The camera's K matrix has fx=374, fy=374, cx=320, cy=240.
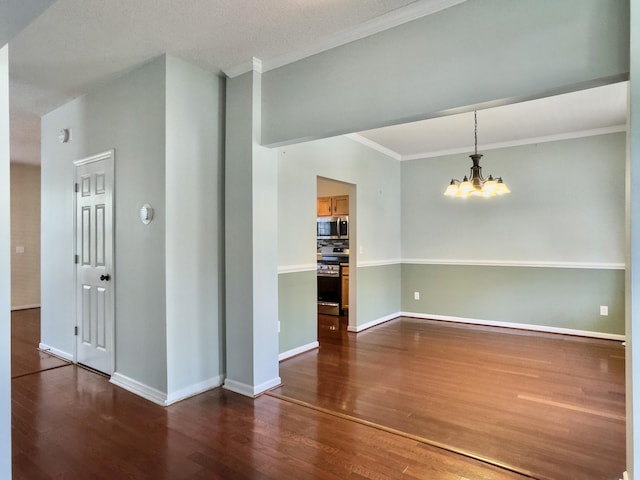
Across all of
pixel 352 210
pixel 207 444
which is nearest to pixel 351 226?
pixel 352 210

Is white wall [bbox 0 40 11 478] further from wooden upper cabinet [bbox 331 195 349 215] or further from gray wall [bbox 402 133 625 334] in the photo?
gray wall [bbox 402 133 625 334]

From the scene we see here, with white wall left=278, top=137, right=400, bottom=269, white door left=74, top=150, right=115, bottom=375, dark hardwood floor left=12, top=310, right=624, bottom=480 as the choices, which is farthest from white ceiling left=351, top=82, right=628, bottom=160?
white door left=74, top=150, right=115, bottom=375

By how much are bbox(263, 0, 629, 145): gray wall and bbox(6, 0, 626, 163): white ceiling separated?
0.14 metres

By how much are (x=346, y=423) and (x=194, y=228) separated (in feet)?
6.19

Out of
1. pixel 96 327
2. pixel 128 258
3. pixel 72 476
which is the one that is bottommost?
pixel 72 476

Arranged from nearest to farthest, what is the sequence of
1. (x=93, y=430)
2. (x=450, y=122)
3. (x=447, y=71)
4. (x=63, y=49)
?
(x=447, y=71)
(x=93, y=430)
(x=63, y=49)
(x=450, y=122)

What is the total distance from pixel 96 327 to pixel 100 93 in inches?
86.1

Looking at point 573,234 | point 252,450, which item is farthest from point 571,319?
point 252,450

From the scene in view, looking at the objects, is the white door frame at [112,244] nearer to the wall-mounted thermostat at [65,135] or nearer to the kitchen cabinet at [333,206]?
the wall-mounted thermostat at [65,135]

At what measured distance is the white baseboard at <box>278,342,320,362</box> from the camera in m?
4.00

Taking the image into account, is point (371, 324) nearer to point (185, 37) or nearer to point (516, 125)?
point (516, 125)

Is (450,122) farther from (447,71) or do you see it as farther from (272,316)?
(272,316)

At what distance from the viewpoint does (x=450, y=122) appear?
441cm

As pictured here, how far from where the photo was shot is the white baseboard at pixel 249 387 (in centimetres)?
303
